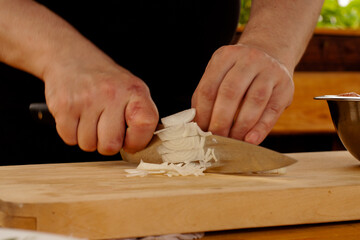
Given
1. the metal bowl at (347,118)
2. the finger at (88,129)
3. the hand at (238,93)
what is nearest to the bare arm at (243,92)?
the hand at (238,93)

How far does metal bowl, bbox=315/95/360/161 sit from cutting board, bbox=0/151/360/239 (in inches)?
5.4

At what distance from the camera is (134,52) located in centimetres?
135

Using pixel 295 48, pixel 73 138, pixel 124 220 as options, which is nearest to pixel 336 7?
pixel 295 48

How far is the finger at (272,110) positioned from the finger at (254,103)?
0.05 ft

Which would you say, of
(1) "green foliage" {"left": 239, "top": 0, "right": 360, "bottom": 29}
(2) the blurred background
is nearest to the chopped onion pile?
(2) the blurred background

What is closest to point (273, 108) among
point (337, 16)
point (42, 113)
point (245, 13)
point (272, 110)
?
point (272, 110)

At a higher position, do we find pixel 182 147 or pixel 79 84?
pixel 79 84

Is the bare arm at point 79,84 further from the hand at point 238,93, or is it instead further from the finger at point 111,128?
the hand at point 238,93

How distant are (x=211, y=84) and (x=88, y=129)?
0.27 m

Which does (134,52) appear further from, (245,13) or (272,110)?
(245,13)

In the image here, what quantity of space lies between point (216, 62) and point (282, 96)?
165 mm

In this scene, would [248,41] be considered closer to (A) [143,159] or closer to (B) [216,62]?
(B) [216,62]

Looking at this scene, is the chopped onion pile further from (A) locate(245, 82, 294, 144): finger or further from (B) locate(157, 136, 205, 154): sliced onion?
(A) locate(245, 82, 294, 144): finger

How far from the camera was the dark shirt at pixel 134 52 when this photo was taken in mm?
1298
